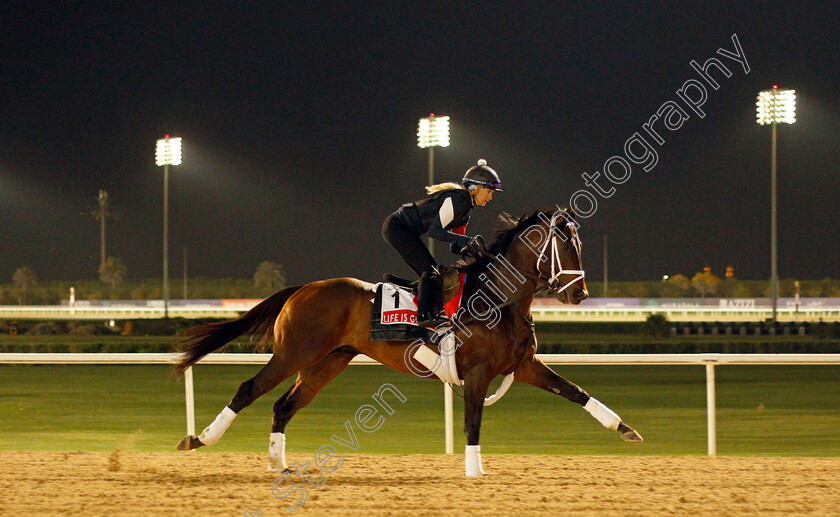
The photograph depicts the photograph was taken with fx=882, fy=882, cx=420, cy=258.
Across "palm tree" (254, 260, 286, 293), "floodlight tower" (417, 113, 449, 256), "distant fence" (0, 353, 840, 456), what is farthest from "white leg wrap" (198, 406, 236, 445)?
"palm tree" (254, 260, 286, 293)

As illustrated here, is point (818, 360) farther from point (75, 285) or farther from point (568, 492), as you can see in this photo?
point (75, 285)

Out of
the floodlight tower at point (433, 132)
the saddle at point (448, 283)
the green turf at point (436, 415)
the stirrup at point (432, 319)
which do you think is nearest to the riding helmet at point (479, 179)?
the saddle at point (448, 283)

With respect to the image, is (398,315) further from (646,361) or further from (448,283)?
(646,361)

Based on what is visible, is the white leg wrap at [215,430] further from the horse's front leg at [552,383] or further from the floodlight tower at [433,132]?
the floodlight tower at [433,132]

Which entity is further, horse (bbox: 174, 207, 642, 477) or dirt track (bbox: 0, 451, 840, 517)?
horse (bbox: 174, 207, 642, 477)

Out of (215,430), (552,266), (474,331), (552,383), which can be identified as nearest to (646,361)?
(552,383)

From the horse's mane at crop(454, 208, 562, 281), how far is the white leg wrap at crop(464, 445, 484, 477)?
0.90m

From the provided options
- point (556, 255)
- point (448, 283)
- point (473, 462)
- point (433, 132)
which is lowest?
point (473, 462)

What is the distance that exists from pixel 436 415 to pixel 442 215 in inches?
152

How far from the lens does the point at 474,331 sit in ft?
14.8

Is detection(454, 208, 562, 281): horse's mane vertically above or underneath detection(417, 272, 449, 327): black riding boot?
above

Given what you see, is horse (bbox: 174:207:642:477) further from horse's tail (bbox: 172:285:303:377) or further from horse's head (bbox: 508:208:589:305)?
horse's tail (bbox: 172:285:303:377)

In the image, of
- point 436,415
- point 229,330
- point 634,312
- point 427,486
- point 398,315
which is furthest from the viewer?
point 634,312

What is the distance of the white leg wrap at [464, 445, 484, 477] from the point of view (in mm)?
4508
